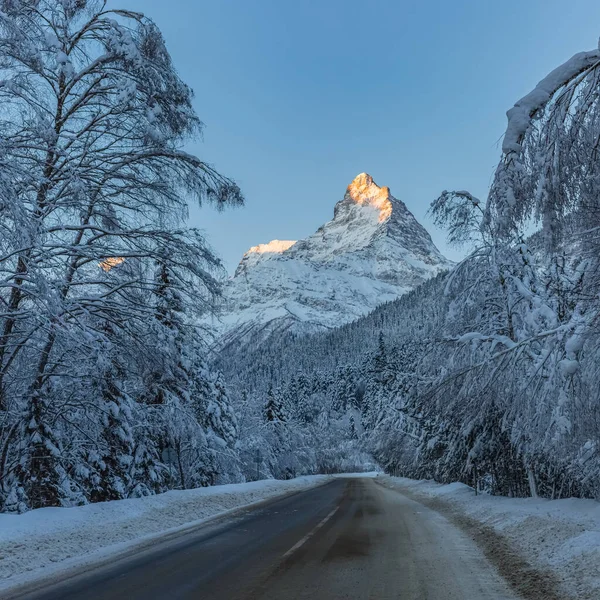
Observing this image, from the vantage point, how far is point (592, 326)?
4996mm

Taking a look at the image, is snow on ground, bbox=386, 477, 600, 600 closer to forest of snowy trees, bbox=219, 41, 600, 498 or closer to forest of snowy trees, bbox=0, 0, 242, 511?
forest of snowy trees, bbox=219, 41, 600, 498

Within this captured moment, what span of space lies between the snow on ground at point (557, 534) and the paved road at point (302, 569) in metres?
0.72

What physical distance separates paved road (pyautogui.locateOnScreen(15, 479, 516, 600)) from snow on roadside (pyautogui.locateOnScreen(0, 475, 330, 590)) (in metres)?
0.72

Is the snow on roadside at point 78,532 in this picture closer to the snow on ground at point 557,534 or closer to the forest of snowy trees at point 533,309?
the forest of snowy trees at point 533,309

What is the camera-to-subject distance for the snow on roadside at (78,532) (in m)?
7.17

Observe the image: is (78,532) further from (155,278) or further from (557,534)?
(557,534)

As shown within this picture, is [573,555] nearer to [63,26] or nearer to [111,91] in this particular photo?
[111,91]

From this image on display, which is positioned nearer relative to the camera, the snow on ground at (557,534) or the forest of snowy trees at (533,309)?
the forest of snowy trees at (533,309)

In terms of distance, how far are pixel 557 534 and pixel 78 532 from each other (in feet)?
26.5

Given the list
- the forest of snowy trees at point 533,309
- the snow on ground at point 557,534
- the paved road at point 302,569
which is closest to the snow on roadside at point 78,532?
the paved road at point 302,569

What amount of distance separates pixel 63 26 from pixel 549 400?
9.73 meters

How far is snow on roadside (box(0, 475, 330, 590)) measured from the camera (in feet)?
23.5

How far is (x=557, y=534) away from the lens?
807 cm

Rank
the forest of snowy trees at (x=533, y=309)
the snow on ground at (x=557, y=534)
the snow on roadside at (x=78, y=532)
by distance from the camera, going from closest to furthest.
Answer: the forest of snowy trees at (x=533, y=309)
the snow on ground at (x=557, y=534)
the snow on roadside at (x=78, y=532)
